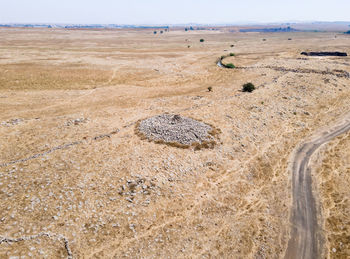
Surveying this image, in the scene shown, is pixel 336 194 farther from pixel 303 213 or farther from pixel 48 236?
pixel 48 236

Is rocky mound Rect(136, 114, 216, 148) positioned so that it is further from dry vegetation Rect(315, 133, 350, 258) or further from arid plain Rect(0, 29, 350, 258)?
dry vegetation Rect(315, 133, 350, 258)

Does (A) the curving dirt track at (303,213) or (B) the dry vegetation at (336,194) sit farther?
(B) the dry vegetation at (336,194)

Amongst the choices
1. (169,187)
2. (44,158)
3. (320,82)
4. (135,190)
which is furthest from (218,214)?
(320,82)

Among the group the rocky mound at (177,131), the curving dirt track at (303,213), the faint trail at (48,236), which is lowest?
the curving dirt track at (303,213)

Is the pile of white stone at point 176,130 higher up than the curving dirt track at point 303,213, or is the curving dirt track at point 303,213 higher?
the pile of white stone at point 176,130

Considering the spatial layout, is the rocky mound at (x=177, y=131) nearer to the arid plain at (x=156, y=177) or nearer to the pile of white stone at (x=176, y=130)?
the pile of white stone at (x=176, y=130)

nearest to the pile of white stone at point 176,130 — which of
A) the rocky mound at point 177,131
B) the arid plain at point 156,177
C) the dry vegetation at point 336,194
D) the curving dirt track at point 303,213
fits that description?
the rocky mound at point 177,131

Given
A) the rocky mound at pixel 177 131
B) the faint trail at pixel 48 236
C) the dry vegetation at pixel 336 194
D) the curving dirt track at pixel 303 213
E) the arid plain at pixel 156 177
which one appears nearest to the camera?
the faint trail at pixel 48 236

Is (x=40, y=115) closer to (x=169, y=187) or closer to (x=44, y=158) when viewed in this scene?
(x=44, y=158)
